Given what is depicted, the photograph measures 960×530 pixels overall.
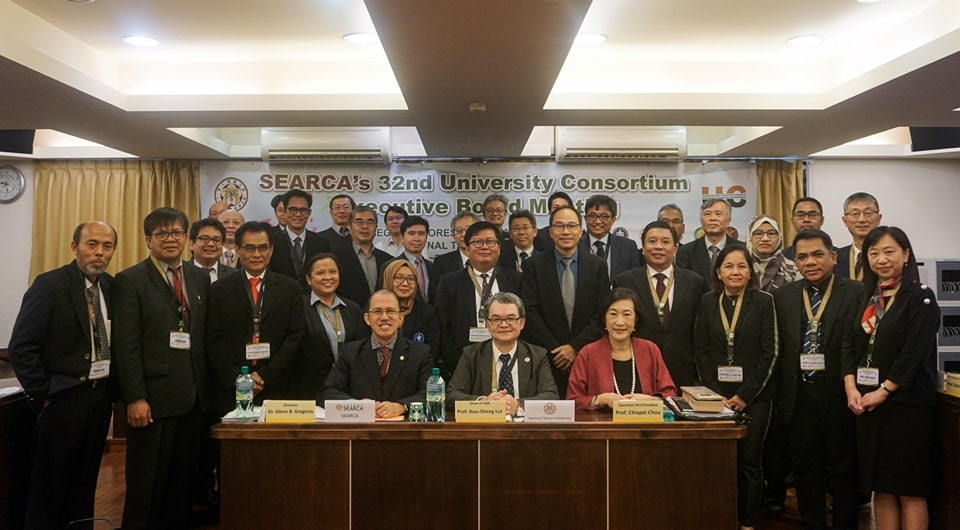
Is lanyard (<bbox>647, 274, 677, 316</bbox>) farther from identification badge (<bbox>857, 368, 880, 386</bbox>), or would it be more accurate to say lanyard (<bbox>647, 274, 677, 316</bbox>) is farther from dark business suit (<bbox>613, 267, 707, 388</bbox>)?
identification badge (<bbox>857, 368, 880, 386</bbox>)

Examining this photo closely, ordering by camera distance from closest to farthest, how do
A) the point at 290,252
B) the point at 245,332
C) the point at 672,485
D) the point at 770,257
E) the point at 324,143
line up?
1. the point at 672,485
2. the point at 245,332
3. the point at 770,257
4. the point at 290,252
5. the point at 324,143

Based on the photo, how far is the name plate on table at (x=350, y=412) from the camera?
9.38 ft

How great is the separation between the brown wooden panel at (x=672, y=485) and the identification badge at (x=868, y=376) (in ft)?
3.30

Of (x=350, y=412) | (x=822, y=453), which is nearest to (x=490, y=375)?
(x=350, y=412)

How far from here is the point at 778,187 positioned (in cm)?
666

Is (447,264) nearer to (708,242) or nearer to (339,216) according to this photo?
(339,216)

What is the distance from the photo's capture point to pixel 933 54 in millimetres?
3416

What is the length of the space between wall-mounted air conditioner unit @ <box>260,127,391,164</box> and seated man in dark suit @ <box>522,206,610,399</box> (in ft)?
8.77

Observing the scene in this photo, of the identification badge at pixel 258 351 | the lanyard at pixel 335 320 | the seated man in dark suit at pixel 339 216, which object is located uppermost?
the seated man in dark suit at pixel 339 216

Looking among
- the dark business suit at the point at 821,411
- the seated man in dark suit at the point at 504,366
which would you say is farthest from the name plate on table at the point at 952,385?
the seated man in dark suit at the point at 504,366

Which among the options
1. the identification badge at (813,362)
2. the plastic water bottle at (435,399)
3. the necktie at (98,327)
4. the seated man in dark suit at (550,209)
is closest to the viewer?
the plastic water bottle at (435,399)

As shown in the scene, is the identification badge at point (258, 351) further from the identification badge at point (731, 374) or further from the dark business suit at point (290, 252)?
the identification badge at point (731, 374)

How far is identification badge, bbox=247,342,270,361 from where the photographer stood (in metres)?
3.74

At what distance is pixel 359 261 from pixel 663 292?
2.29 metres
